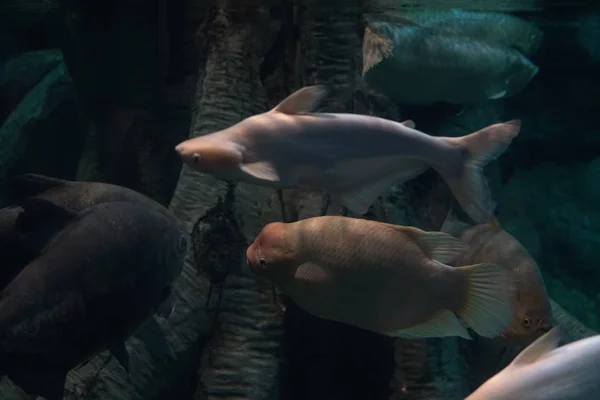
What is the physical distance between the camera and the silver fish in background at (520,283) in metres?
3.31

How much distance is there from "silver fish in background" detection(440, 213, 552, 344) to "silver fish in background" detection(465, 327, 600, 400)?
1264mm

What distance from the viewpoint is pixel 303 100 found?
2.36 m

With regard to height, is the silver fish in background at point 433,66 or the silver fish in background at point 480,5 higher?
the silver fish in background at point 480,5

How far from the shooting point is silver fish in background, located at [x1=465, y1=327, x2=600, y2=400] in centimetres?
194

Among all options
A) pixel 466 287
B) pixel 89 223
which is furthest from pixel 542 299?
pixel 89 223

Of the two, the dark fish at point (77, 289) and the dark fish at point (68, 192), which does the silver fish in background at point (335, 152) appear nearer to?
the dark fish at point (77, 289)

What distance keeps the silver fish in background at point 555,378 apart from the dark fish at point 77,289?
4.03ft

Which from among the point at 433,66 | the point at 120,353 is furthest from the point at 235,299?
the point at 433,66

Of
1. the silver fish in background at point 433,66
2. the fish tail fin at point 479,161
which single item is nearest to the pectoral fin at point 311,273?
the fish tail fin at point 479,161

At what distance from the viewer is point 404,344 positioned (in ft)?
12.8

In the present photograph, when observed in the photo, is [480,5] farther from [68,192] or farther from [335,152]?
[68,192]

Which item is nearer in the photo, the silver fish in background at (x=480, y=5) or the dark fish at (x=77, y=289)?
the dark fish at (x=77, y=289)

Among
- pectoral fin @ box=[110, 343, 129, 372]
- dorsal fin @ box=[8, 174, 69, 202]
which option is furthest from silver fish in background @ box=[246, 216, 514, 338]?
dorsal fin @ box=[8, 174, 69, 202]

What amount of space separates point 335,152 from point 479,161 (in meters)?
0.59
